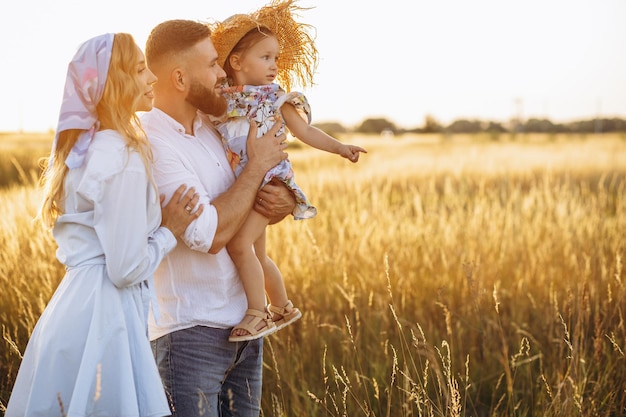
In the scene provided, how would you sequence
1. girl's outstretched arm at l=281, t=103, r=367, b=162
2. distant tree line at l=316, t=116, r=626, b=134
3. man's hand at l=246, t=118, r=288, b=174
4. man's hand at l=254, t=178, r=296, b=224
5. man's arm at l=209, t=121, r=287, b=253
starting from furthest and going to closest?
1. distant tree line at l=316, t=116, r=626, b=134
2. girl's outstretched arm at l=281, t=103, r=367, b=162
3. man's hand at l=254, t=178, r=296, b=224
4. man's hand at l=246, t=118, r=288, b=174
5. man's arm at l=209, t=121, r=287, b=253

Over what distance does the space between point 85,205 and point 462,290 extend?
11.3ft

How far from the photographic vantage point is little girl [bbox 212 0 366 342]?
9.45ft

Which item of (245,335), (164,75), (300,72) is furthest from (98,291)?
(300,72)

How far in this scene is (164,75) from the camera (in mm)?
2693

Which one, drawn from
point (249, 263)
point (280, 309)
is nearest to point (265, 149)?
point (249, 263)

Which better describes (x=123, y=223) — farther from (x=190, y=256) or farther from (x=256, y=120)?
(x=256, y=120)

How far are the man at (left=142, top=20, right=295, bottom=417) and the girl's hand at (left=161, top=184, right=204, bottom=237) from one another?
0.24 feet

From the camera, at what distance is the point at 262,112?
3.01 meters

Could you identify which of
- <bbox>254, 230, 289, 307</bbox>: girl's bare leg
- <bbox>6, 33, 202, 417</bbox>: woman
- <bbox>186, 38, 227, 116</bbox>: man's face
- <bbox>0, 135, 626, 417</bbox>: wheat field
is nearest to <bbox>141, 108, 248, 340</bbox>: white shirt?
<bbox>186, 38, 227, 116</bbox>: man's face

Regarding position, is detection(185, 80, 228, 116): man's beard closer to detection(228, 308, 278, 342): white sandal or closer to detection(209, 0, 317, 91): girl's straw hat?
detection(209, 0, 317, 91): girl's straw hat

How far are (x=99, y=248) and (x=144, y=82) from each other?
554 mm

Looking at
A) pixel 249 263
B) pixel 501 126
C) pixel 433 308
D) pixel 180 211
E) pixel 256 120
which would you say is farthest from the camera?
pixel 501 126

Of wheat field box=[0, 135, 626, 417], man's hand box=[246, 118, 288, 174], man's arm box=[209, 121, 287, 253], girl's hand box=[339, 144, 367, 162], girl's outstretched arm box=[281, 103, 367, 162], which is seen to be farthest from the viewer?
wheat field box=[0, 135, 626, 417]

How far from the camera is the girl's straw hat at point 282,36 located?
3.11 m
